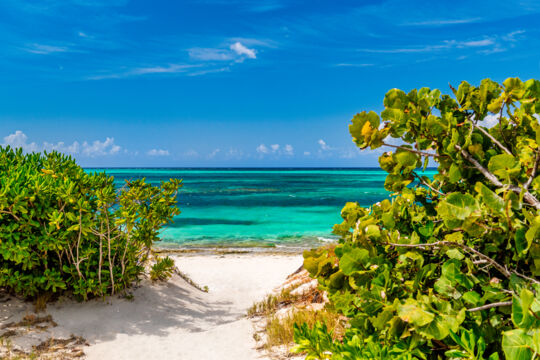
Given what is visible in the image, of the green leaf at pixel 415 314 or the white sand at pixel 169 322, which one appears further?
the white sand at pixel 169 322

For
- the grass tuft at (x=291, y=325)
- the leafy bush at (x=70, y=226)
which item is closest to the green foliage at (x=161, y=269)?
the leafy bush at (x=70, y=226)

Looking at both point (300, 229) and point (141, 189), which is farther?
point (300, 229)

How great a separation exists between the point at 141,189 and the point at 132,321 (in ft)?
7.98

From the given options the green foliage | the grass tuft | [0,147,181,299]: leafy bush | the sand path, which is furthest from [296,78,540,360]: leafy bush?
the green foliage

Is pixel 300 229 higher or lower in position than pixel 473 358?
lower

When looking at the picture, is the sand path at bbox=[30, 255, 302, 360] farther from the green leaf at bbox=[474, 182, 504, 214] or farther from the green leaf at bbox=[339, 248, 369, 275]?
the green leaf at bbox=[474, 182, 504, 214]

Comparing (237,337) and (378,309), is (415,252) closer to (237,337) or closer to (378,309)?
(378,309)

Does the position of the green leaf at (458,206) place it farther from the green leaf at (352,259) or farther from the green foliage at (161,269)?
the green foliage at (161,269)

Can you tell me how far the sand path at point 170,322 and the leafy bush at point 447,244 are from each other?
3252 mm

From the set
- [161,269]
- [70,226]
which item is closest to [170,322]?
[161,269]

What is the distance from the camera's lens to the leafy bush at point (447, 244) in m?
1.59

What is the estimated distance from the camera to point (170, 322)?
6.82 metres

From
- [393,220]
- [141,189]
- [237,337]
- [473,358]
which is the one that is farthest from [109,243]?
[473,358]

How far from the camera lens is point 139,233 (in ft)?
22.1
